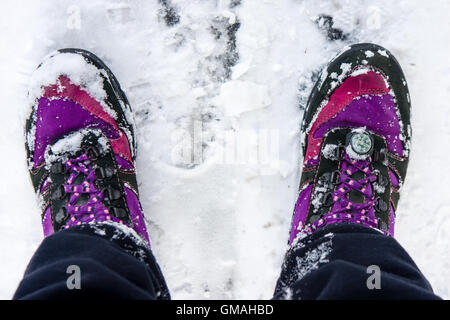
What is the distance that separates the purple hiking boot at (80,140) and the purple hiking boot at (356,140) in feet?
1.66

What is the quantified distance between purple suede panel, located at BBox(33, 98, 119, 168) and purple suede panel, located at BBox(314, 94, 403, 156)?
0.64 meters

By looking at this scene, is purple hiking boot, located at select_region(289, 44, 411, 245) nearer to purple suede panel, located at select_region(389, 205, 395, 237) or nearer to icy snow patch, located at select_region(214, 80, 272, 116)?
purple suede panel, located at select_region(389, 205, 395, 237)

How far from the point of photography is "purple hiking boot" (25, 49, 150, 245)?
3.42ft

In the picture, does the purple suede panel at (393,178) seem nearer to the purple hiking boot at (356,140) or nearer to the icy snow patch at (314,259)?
the purple hiking boot at (356,140)

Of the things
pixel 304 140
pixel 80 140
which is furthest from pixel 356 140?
pixel 80 140

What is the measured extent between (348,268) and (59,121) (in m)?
0.85

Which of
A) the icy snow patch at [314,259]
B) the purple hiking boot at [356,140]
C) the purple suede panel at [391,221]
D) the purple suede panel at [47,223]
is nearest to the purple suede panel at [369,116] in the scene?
the purple hiking boot at [356,140]

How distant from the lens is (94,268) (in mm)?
729

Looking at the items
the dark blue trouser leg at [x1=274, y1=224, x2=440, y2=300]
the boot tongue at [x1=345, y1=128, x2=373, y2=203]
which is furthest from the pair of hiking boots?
the dark blue trouser leg at [x1=274, y1=224, x2=440, y2=300]

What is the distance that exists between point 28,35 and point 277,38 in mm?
716

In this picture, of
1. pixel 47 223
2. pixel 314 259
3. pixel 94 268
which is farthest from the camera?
pixel 47 223

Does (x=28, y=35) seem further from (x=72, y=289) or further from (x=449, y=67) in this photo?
(x=449, y=67)

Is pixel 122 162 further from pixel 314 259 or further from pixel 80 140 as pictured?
pixel 314 259

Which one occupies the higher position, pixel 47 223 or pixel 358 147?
pixel 358 147
